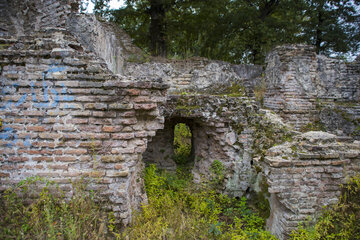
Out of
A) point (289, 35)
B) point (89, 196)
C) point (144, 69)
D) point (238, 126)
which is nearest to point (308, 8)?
point (289, 35)

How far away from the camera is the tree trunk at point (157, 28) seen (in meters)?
11.7

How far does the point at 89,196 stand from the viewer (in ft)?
8.79

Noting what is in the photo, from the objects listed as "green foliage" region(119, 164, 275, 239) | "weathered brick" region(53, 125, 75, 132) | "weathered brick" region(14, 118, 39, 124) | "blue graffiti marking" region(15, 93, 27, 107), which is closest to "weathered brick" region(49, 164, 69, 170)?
"weathered brick" region(53, 125, 75, 132)

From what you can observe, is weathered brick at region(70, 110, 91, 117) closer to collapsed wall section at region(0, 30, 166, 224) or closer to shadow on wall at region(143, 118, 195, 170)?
collapsed wall section at region(0, 30, 166, 224)

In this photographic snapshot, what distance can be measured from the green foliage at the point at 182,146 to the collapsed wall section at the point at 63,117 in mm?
3141

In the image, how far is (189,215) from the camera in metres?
3.54

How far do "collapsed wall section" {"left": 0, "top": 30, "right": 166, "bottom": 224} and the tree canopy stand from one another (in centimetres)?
912

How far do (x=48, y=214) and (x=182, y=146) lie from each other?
4.92 m

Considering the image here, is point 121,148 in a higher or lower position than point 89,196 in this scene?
higher

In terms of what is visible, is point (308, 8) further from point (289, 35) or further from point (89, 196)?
point (89, 196)

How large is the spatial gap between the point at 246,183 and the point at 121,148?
2.82m

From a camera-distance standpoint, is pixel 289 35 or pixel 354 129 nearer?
pixel 354 129

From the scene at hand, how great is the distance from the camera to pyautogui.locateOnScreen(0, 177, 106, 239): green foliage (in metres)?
2.24

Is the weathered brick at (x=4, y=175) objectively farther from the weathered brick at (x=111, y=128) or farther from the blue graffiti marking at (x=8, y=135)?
the weathered brick at (x=111, y=128)
